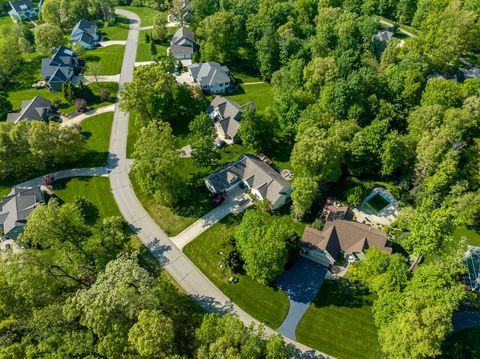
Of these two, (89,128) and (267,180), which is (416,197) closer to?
(267,180)

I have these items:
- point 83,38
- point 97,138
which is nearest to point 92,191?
point 97,138

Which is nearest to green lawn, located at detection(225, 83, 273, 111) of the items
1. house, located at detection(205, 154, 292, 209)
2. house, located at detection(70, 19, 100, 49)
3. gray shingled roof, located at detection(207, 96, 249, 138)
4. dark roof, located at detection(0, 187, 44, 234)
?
gray shingled roof, located at detection(207, 96, 249, 138)

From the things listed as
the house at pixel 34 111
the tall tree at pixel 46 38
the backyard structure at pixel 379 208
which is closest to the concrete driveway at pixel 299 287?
the backyard structure at pixel 379 208

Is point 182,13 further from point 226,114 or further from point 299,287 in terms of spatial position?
point 299,287

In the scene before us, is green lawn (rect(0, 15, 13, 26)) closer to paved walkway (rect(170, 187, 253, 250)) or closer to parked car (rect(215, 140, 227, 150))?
parked car (rect(215, 140, 227, 150))

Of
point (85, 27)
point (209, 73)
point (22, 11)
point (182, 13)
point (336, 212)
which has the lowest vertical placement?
point (336, 212)

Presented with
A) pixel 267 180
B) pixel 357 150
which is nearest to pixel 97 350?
pixel 267 180
